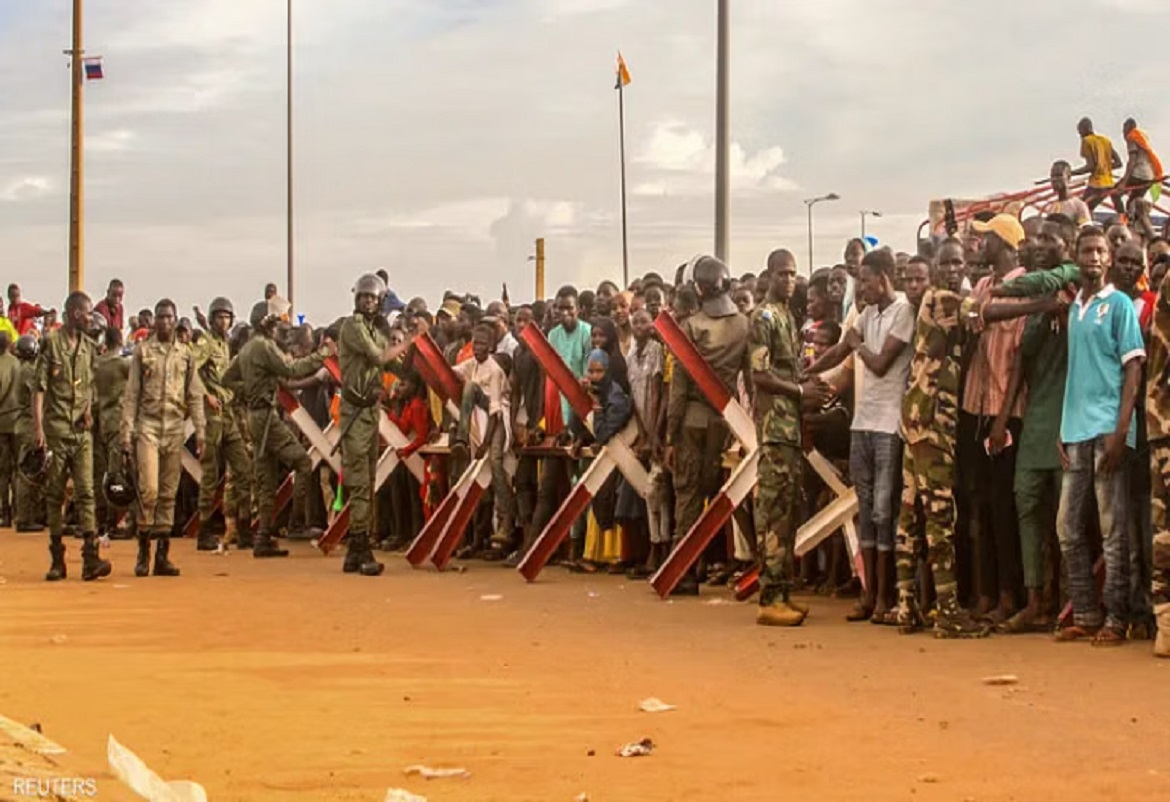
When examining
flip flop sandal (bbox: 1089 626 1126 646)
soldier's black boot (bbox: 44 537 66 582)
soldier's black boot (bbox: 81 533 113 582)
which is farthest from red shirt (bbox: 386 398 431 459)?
flip flop sandal (bbox: 1089 626 1126 646)

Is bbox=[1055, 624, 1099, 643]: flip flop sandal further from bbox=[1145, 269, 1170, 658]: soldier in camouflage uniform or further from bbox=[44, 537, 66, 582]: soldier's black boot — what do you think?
bbox=[44, 537, 66, 582]: soldier's black boot

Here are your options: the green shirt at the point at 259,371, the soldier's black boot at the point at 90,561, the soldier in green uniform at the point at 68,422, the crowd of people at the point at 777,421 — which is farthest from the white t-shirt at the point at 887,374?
the green shirt at the point at 259,371

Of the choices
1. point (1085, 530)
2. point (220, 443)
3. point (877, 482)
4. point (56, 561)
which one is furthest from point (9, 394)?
point (1085, 530)

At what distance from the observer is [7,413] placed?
2348cm

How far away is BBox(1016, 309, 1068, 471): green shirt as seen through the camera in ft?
36.3

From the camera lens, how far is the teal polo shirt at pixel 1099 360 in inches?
408

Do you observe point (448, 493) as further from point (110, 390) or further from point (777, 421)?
point (777, 421)

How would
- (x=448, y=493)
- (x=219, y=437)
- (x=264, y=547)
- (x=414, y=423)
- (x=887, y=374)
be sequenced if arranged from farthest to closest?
1. (x=219, y=437)
2. (x=264, y=547)
3. (x=414, y=423)
4. (x=448, y=493)
5. (x=887, y=374)

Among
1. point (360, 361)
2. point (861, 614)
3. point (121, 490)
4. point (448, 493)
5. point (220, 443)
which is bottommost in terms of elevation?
point (861, 614)

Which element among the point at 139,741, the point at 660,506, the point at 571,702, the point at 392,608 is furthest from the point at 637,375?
the point at 139,741

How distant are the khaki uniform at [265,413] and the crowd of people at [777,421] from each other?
30mm

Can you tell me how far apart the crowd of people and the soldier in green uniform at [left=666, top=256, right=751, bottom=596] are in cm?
2

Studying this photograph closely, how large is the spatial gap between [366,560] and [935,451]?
6.77 metres

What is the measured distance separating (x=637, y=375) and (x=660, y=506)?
118 cm
